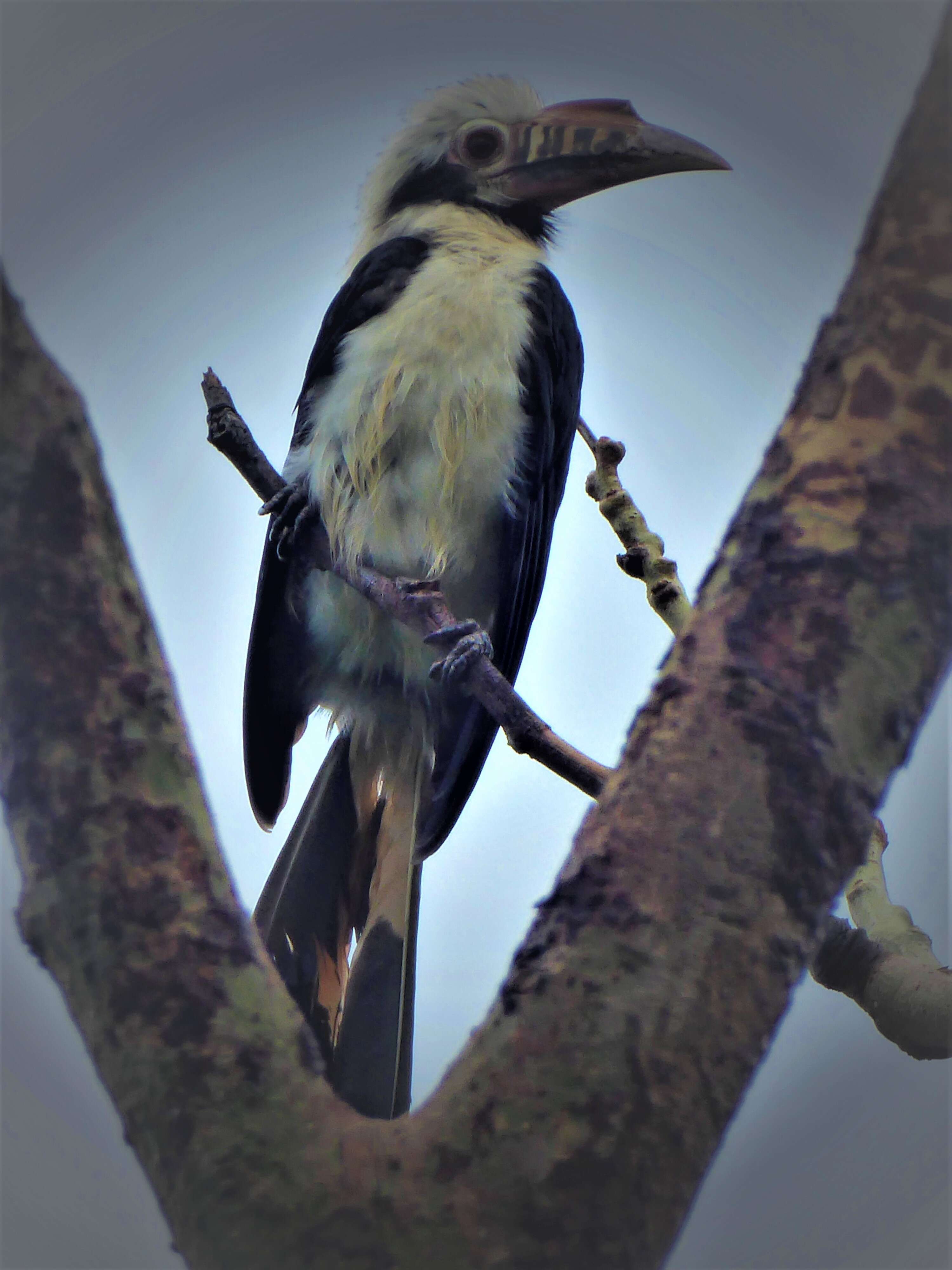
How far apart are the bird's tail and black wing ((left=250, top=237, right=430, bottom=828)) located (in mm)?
106

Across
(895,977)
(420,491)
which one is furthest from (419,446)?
(895,977)

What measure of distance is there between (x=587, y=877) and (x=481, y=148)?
1.64m

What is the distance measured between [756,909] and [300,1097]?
1.02 ft

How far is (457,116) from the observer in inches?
78.0

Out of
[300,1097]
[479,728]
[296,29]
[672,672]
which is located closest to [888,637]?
[672,672]

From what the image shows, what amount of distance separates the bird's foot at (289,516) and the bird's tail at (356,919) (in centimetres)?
34

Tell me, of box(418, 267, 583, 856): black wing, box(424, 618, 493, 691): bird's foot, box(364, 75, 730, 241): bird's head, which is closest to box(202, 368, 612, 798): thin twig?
box(424, 618, 493, 691): bird's foot

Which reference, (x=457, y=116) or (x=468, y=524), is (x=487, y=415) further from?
(x=457, y=116)

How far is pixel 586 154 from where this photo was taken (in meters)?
1.88

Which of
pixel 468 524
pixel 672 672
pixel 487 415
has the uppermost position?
pixel 487 415

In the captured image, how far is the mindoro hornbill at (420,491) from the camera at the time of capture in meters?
1.68

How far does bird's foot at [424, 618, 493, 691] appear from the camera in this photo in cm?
144

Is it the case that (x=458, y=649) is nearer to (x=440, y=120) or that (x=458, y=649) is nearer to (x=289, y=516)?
(x=289, y=516)

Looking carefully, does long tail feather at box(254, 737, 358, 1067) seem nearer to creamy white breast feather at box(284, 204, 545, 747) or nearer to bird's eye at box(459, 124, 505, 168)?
creamy white breast feather at box(284, 204, 545, 747)
